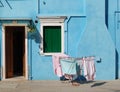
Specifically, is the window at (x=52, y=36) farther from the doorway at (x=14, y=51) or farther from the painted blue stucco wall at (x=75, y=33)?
the doorway at (x=14, y=51)

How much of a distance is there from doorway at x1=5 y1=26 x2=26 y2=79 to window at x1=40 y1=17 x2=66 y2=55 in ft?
3.67

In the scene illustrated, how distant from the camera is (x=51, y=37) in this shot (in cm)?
1898

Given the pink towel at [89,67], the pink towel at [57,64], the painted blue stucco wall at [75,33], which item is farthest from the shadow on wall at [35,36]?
the pink towel at [89,67]

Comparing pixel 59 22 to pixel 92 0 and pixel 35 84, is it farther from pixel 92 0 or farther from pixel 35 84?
pixel 35 84

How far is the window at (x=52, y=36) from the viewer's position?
18859 mm

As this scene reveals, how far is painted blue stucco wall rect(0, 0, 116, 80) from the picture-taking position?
18672 mm

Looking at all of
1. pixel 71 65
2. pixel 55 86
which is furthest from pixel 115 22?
pixel 55 86

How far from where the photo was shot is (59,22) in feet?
61.8

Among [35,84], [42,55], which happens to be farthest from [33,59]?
[35,84]

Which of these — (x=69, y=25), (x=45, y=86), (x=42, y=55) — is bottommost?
(x=45, y=86)

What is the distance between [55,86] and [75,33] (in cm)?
289

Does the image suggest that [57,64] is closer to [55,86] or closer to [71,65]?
[71,65]

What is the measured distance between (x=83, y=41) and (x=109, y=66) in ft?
5.09

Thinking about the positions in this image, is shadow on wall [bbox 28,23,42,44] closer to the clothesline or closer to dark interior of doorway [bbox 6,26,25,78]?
dark interior of doorway [bbox 6,26,25,78]
